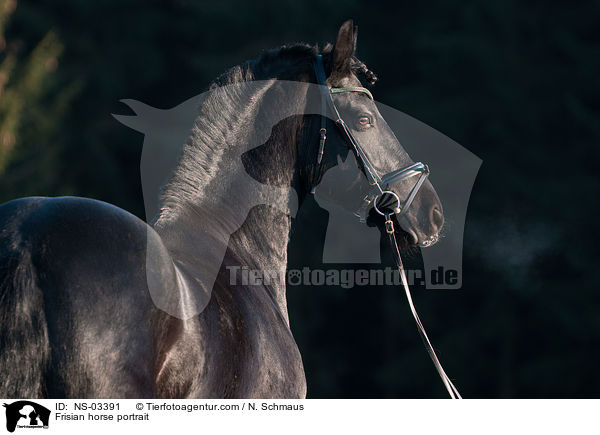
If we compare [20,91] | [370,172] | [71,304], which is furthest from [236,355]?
[20,91]

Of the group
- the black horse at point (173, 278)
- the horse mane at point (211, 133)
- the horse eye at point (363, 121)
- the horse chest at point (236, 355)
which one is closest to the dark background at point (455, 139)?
the horse mane at point (211, 133)

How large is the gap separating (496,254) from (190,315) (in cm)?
1130

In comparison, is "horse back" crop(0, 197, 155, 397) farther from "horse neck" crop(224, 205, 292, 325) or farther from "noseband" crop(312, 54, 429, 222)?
"noseband" crop(312, 54, 429, 222)

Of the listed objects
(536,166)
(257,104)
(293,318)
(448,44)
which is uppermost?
(448,44)

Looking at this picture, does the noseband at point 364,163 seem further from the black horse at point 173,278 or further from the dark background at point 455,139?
the dark background at point 455,139

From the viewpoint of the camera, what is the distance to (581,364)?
13148mm

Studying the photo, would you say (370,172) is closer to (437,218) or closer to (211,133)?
(437,218)

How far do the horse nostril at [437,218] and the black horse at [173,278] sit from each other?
0.09 m

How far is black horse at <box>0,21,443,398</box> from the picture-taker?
2.15 metres

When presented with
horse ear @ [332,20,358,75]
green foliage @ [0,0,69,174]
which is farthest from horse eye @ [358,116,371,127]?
green foliage @ [0,0,69,174]

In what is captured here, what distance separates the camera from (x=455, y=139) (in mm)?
14859

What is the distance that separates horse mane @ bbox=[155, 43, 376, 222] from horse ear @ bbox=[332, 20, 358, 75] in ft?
0.67

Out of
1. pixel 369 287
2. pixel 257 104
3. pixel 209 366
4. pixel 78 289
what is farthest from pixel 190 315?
pixel 369 287
